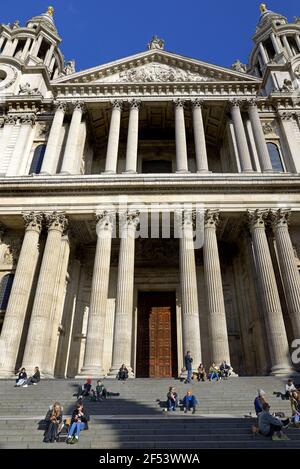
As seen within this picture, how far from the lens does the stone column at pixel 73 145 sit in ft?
72.3

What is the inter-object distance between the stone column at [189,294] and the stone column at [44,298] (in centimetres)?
659

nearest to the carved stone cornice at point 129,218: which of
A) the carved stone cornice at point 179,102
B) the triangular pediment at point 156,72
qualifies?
the carved stone cornice at point 179,102

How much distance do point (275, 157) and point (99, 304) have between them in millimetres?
15652

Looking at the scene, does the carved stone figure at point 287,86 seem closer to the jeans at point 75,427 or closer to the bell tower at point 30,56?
the bell tower at point 30,56

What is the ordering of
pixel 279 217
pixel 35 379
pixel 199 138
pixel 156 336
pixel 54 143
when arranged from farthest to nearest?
pixel 199 138 → pixel 54 143 → pixel 156 336 → pixel 279 217 → pixel 35 379

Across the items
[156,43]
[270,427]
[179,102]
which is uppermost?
[156,43]

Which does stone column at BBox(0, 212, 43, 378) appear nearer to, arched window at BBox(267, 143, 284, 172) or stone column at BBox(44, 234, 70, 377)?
stone column at BBox(44, 234, 70, 377)

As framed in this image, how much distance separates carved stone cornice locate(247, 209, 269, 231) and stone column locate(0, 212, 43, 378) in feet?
38.2

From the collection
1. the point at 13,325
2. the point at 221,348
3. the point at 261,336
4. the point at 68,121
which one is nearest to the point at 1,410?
the point at 13,325

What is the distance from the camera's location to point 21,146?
78.6 feet

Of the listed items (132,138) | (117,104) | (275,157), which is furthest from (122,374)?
(117,104)

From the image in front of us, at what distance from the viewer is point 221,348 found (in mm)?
16344

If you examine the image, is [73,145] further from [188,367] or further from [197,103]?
[188,367]

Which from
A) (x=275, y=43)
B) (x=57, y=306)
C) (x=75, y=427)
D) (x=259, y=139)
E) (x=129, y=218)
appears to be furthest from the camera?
(x=275, y=43)
